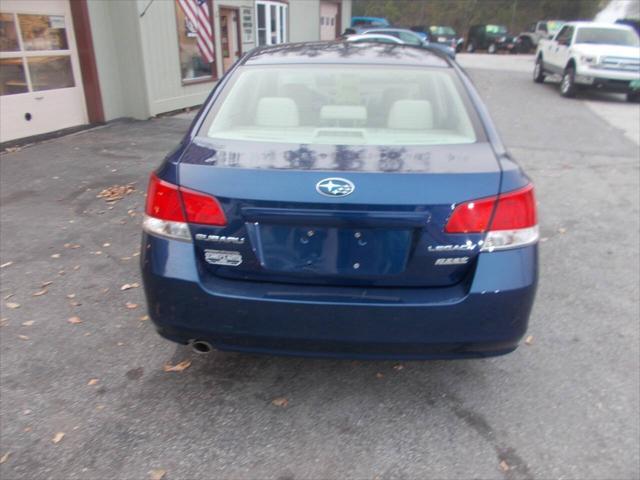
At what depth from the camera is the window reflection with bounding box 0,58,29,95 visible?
7621 mm

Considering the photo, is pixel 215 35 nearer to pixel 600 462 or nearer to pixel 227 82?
pixel 227 82

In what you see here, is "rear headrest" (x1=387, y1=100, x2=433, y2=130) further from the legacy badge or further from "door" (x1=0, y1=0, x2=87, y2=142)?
"door" (x1=0, y1=0, x2=87, y2=142)

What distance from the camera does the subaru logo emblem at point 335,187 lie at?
2.11 m

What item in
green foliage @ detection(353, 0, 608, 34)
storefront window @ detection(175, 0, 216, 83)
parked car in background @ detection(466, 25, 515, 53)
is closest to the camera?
storefront window @ detection(175, 0, 216, 83)

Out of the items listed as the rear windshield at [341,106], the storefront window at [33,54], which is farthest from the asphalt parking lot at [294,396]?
the storefront window at [33,54]

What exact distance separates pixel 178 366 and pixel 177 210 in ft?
3.72

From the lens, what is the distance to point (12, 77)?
7781 mm

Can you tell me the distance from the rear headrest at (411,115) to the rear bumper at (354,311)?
891 mm

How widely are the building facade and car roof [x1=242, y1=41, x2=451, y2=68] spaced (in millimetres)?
6233

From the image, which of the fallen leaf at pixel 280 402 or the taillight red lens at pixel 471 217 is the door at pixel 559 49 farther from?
the fallen leaf at pixel 280 402

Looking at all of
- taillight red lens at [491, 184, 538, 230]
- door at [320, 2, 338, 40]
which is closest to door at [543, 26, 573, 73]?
door at [320, 2, 338, 40]

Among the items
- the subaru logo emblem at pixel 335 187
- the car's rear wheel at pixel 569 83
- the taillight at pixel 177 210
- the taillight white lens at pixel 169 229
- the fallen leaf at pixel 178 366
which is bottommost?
the fallen leaf at pixel 178 366

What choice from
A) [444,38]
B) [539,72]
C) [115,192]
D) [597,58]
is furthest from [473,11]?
[115,192]

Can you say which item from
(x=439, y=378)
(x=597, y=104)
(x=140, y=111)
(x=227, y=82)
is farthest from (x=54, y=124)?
(x=597, y=104)
